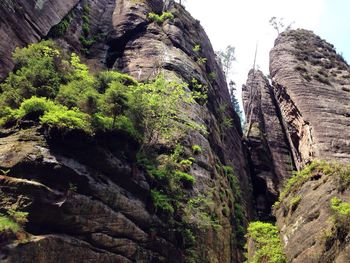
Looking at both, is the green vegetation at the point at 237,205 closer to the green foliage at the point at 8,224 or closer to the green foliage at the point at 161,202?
the green foliage at the point at 161,202

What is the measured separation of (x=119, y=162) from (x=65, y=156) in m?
2.28

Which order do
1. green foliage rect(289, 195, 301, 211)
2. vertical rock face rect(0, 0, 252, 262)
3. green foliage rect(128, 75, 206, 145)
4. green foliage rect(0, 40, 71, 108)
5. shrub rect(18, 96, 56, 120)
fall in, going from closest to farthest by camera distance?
1. vertical rock face rect(0, 0, 252, 262)
2. shrub rect(18, 96, 56, 120)
3. green foliage rect(0, 40, 71, 108)
4. green foliage rect(128, 75, 206, 145)
5. green foliage rect(289, 195, 301, 211)

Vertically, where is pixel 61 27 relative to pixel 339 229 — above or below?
above

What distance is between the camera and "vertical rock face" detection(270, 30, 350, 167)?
26.5 meters

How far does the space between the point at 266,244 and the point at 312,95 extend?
50.5ft

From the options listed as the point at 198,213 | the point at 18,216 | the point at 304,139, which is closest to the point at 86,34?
the point at 304,139

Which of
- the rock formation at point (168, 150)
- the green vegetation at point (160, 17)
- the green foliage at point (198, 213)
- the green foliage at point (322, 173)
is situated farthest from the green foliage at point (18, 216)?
the green vegetation at point (160, 17)

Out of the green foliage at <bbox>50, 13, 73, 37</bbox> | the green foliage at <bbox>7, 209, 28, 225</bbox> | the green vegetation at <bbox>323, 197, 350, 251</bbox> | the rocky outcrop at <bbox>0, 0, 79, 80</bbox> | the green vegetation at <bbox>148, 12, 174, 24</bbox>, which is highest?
the green vegetation at <bbox>148, 12, 174, 24</bbox>

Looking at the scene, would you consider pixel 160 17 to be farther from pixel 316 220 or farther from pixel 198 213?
pixel 316 220

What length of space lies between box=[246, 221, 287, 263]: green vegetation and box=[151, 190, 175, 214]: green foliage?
5.00m

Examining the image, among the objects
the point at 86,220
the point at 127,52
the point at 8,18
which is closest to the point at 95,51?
the point at 127,52

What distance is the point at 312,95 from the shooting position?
30.5 meters

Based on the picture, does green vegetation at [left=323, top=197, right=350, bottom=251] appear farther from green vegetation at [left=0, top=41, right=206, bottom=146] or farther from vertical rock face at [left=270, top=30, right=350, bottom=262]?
green vegetation at [left=0, top=41, right=206, bottom=146]

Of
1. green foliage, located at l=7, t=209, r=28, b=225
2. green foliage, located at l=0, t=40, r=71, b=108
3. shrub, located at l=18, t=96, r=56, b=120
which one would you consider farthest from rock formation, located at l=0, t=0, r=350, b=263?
green foliage, located at l=0, t=40, r=71, b=108
